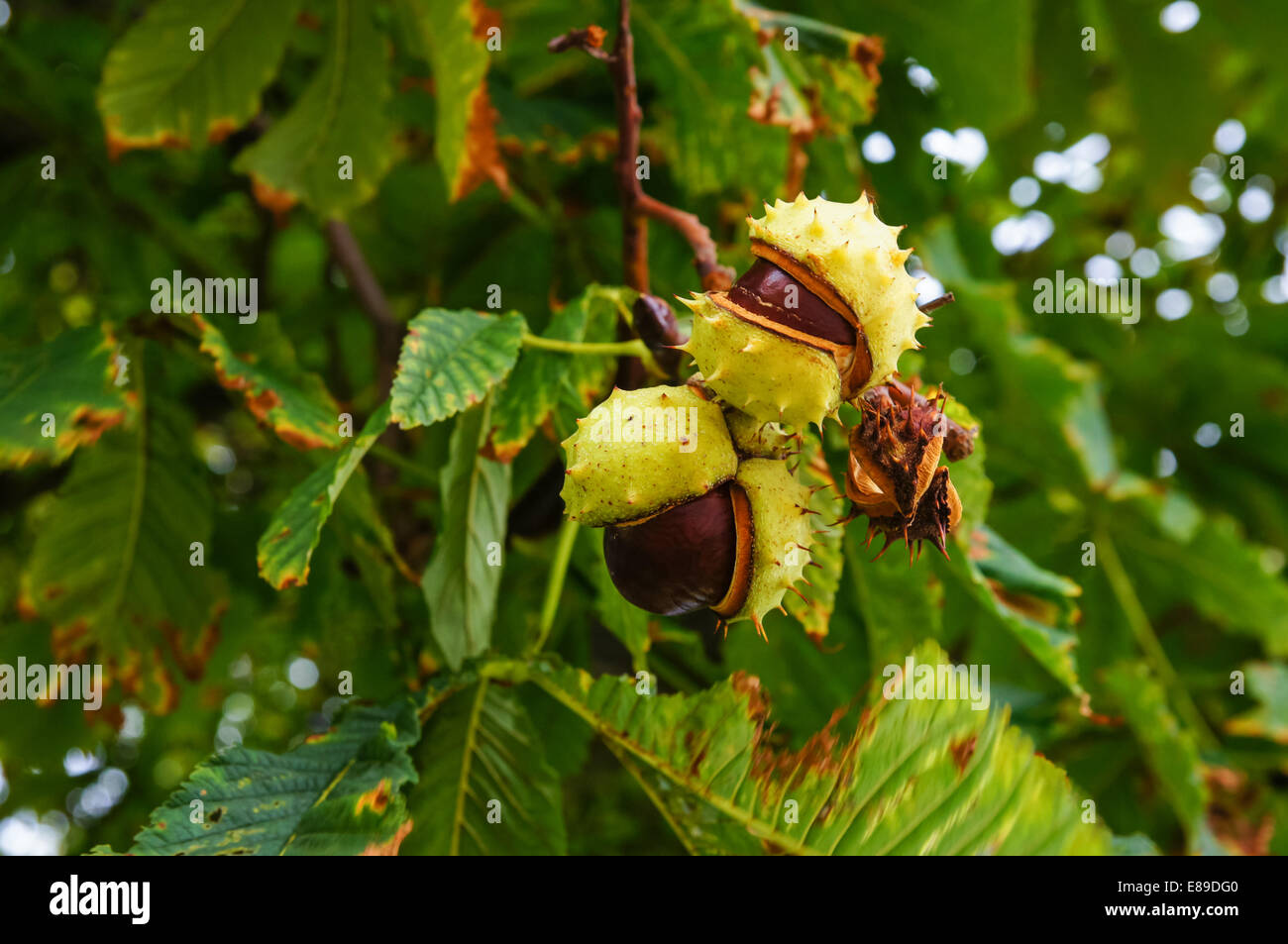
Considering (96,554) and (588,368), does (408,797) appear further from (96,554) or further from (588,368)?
(96,554)

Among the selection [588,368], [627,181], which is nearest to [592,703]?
[588,368]

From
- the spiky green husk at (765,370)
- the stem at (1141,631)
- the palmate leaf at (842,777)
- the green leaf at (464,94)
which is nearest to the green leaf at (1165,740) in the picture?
the stem at (1141,631)

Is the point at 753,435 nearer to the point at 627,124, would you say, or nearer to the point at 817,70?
the point at 627,124

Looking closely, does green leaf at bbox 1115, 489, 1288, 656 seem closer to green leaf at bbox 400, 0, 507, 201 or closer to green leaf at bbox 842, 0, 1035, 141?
green leaf at bbox 842, 0, 1035, 141

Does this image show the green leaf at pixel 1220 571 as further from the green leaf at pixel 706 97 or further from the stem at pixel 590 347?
the stem at pixel 590 347
